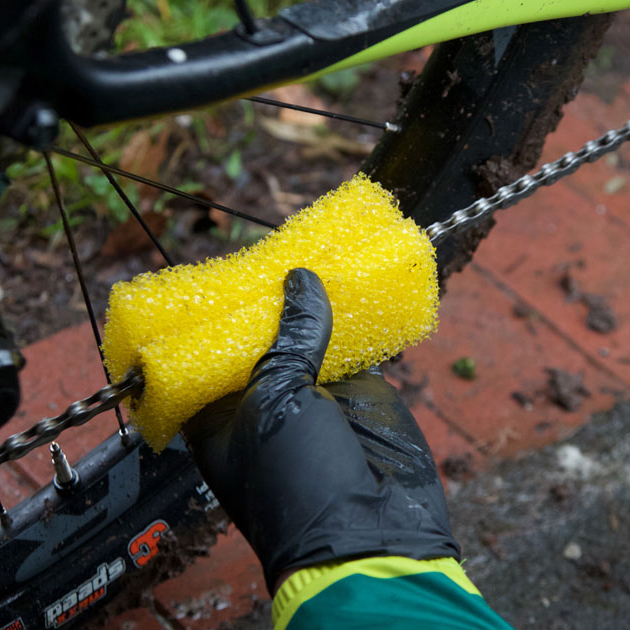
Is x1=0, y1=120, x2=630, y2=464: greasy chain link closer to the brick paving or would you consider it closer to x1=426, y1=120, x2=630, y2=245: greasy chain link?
x1=426, y1=120, x2=630, y2=245: greasy chain link

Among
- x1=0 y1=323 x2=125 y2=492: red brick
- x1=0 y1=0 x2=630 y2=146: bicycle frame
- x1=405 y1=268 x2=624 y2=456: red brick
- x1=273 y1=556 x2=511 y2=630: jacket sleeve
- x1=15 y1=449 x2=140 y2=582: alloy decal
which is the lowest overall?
x1=405 y1=268 x2=624 y2=456: red brick

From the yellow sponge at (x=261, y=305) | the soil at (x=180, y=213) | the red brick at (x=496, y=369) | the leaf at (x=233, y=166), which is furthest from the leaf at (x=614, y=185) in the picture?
the yellow sponge at (x=261, y=305)

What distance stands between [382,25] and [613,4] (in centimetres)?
53

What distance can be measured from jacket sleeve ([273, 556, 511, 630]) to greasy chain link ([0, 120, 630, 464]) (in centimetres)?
38

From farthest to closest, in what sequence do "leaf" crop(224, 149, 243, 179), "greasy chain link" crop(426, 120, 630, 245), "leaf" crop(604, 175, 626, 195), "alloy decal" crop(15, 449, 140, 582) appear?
"leaf" crop(604, 175, 626, 195), "leaf" crop(224, 149, 243, 179), "greasy chain link" crop(426, 120, 630, 245), "alloy decal" crop(15, 449, 140, 582)

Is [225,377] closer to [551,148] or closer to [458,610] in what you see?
[458,610]

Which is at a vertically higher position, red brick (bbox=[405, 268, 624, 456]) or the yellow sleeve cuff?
the yellow sleeve cuff

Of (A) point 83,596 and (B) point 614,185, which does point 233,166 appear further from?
(A) point 83,596

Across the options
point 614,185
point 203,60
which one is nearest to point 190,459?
point 203,60

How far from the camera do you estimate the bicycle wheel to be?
3.87ft

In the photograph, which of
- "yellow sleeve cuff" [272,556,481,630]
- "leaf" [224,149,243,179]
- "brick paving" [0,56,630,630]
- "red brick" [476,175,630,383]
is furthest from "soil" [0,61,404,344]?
"yellow sleeve cuff" [272,556,481,630]

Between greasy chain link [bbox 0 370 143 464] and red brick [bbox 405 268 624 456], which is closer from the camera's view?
greasy chain link [bbox 0 370 143 464]

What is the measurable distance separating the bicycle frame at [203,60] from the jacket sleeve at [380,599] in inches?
25.2

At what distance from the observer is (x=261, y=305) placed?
113 cm
